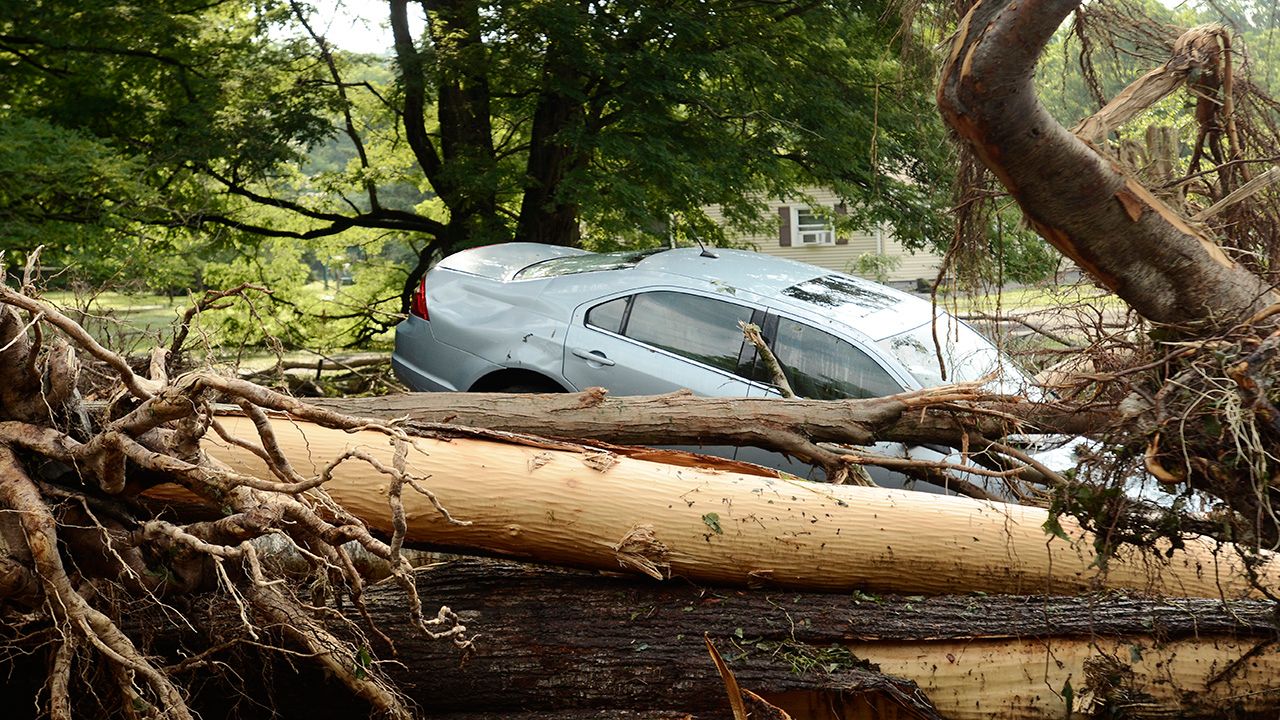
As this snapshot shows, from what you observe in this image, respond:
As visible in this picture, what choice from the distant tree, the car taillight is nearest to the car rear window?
the car taillight

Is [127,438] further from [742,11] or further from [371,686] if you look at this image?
[742,11]

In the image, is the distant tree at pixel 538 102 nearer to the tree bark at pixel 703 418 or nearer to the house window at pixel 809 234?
the tree bark at pixel 703 418

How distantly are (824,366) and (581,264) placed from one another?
202cm

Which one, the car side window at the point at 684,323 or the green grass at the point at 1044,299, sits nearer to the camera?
the green grass at the point at 1044,299

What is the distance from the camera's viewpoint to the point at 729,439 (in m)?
5.85

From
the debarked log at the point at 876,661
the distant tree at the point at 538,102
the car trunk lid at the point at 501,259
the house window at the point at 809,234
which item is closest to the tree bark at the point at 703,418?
the debarked log at the point at 876,661

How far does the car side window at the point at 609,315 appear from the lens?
23.0ft

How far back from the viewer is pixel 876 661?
4.53 metres

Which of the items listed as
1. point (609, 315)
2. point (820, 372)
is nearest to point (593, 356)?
point (609, 315)

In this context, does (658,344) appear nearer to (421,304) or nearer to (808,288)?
(808,288)

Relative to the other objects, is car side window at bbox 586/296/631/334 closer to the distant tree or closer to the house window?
the distant tree

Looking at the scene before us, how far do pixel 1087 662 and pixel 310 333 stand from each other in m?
10.7

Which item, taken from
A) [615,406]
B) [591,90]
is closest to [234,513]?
[615,406]

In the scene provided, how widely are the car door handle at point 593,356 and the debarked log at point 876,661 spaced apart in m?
2.44
